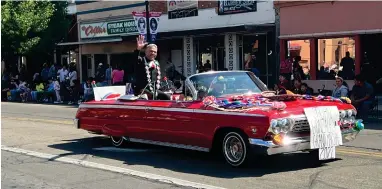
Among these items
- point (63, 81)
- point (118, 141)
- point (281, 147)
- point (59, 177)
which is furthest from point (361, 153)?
point (63, 81)

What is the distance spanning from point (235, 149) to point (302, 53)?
14.5 m

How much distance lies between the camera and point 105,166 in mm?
8656

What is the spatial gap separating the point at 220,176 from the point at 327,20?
1430 cm

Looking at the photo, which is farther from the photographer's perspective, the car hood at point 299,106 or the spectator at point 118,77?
the spectator at point 118,77

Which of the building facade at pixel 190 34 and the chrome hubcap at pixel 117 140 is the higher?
the building facade at pixel 190 34

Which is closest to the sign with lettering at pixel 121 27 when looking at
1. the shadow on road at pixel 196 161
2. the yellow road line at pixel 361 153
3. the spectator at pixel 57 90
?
the spectator at pixel 57 90

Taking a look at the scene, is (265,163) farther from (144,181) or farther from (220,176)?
(144,181)

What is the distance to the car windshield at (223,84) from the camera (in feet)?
28.9

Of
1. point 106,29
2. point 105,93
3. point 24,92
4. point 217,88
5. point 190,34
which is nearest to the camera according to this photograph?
point 217,88

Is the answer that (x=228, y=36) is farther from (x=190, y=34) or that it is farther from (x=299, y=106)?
(x=299, y=106)

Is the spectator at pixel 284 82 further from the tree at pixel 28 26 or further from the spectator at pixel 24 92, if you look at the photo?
the tree at pixel 28 26

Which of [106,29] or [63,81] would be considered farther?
[106,29]

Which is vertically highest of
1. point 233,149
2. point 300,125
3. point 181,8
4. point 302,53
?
point 181,8

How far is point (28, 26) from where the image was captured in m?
31.9
